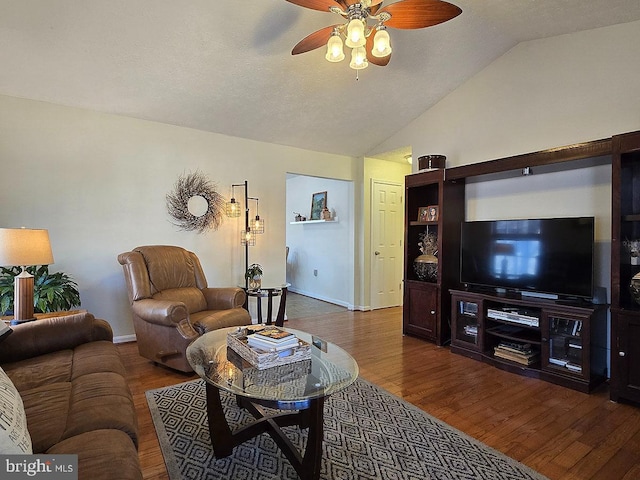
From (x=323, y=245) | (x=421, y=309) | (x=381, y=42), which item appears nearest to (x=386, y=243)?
(x=323, y=245)

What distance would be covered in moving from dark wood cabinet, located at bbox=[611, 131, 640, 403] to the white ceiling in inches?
45.7

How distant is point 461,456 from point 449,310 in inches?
82.0

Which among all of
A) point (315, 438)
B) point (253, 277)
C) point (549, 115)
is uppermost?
point (549, 115)

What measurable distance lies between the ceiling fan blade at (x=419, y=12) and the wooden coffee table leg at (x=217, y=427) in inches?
91.2

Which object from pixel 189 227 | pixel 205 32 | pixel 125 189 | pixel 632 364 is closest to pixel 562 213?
pixel 632 364

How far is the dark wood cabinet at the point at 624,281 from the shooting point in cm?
235

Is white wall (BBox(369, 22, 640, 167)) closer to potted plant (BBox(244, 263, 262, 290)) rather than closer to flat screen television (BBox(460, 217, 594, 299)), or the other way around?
flat screen television (BBox(460, 217, 594, 299))

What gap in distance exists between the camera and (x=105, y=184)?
11.7ft

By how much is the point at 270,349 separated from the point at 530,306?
2.35 meters

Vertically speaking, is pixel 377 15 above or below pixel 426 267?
above

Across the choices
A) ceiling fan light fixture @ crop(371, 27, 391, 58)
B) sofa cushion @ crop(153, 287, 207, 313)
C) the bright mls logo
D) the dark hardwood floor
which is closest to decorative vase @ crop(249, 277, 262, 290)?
sofa cushion @ crop(153, 287, 207, 313)

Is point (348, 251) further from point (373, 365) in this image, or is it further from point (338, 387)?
point (338, 387)

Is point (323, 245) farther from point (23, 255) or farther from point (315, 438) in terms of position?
point (315, 438)

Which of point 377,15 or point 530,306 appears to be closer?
point 377,15
